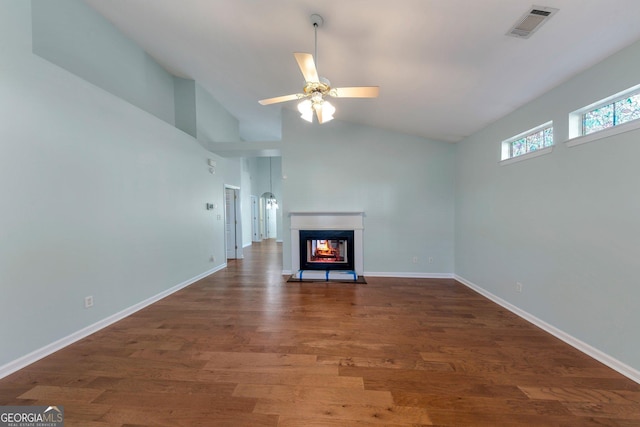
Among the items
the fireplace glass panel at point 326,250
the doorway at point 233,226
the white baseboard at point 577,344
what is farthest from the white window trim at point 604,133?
the doorway at point 233,226

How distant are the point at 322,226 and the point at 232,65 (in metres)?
3.08

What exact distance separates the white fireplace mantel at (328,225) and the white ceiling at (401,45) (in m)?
1.94

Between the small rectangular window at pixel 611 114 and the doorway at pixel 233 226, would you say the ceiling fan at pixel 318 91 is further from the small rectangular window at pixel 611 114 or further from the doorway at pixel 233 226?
the doorway at pixel 233 226

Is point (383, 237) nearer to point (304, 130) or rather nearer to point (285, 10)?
point (304, 130)

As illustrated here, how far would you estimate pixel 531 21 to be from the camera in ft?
5.60

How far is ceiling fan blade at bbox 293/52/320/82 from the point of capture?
1750 millimetres

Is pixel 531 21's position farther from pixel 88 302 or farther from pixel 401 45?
pixel 88 302

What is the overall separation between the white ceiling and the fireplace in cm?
234

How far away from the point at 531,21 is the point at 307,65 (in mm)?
1692

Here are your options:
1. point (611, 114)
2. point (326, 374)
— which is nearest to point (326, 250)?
point (326, 374)

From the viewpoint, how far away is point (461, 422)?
1.46 metres

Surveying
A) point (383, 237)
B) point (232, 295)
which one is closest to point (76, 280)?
point (232, 295)

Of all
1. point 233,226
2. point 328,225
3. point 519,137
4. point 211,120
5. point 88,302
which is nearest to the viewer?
point 88,302

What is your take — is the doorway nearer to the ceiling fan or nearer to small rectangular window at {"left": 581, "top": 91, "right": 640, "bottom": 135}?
the ceiling fan
